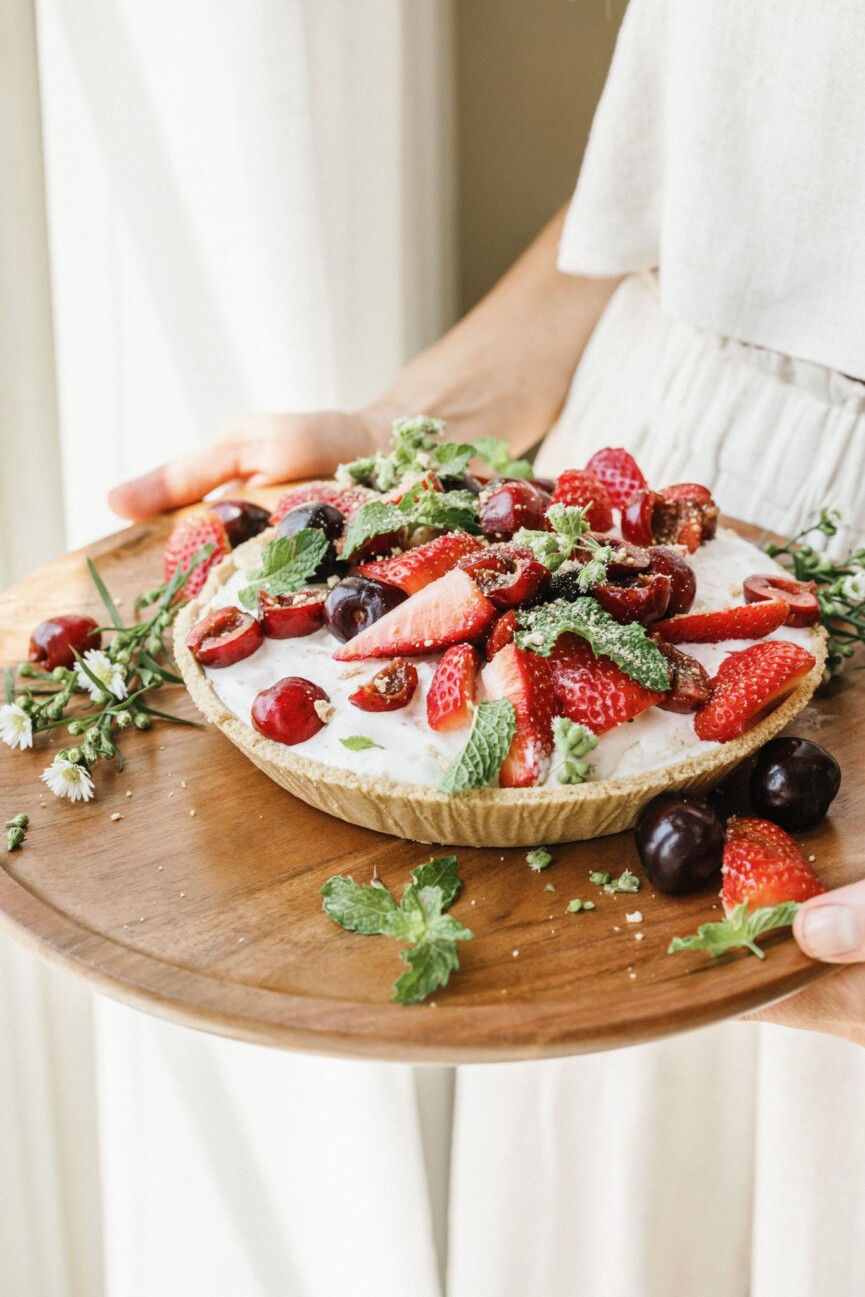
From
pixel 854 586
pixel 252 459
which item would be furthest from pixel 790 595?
pixel 252 459

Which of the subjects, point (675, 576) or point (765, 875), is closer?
point (765, 875)

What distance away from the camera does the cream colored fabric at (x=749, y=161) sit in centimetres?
162

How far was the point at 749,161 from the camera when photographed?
5.69 feet

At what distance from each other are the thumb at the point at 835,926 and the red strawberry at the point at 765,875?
0.05 m

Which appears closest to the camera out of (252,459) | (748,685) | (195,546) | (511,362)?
(748,685)

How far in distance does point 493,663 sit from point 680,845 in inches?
10.1

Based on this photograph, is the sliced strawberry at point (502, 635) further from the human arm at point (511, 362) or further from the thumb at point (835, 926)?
the human arm at point (511, 362)

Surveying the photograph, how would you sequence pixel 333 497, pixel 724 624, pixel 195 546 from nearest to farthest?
pixel 724 624 → pixel 333 497 → pixel 195 546

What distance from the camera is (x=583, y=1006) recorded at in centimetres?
104

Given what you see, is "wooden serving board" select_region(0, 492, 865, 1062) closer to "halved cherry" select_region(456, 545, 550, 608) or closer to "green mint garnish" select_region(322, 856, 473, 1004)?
"green mint garnish" select_region(322, 856, 473, 1004)

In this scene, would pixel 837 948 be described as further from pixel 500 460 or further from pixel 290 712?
pixel 500 460

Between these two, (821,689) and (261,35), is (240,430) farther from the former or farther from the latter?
(821,689)

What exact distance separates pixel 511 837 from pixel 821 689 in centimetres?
51

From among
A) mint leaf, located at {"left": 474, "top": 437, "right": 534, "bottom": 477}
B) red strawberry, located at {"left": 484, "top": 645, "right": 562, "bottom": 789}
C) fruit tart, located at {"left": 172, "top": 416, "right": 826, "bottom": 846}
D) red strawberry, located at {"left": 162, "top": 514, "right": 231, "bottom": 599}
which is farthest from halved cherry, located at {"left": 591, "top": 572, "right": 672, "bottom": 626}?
red strawberry, located at {"left": 162, "top": 514, "right": 231, "bottom": 599}
